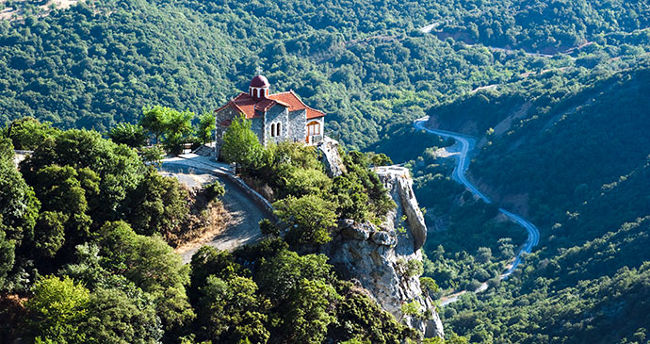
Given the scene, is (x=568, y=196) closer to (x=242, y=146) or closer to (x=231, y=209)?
(x=242, y=146)

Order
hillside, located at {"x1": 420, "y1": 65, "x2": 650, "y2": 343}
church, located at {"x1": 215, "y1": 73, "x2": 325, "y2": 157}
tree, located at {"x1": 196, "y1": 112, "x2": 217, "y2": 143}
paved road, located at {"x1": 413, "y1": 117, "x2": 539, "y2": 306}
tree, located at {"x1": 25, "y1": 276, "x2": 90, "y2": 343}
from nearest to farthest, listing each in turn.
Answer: tree, located at {"x1": 25, "y1": 276, "x2": 90, "y2": 343} < church, located at {"x1": 215, "y1": 73, "x2": 325, "y2": 157} < tree, located at {"x1": 196, "y1": 112, "x2": 217, "y2": 143} < hillside, located at {"x1": 420, "y1": 65, "x2": 650, "y2": 343} < paved road, located at {"x1": 413, "y1": 117, "x2": 539, "y2": 306}

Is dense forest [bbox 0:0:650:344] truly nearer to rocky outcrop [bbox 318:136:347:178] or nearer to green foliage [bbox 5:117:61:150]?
green foliage [bbox 5:117:61:150]

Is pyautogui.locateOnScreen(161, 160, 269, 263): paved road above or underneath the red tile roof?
underneath

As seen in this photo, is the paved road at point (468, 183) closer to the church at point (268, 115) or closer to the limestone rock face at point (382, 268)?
the church at point (268, 115)

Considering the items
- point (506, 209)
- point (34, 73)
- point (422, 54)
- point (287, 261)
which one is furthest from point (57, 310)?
point (422, 54)

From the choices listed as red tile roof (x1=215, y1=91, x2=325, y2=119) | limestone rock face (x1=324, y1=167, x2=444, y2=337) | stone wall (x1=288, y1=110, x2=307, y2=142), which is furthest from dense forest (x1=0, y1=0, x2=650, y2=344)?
stone wall (x1=288, y1=110, x2=307, y2=142)
